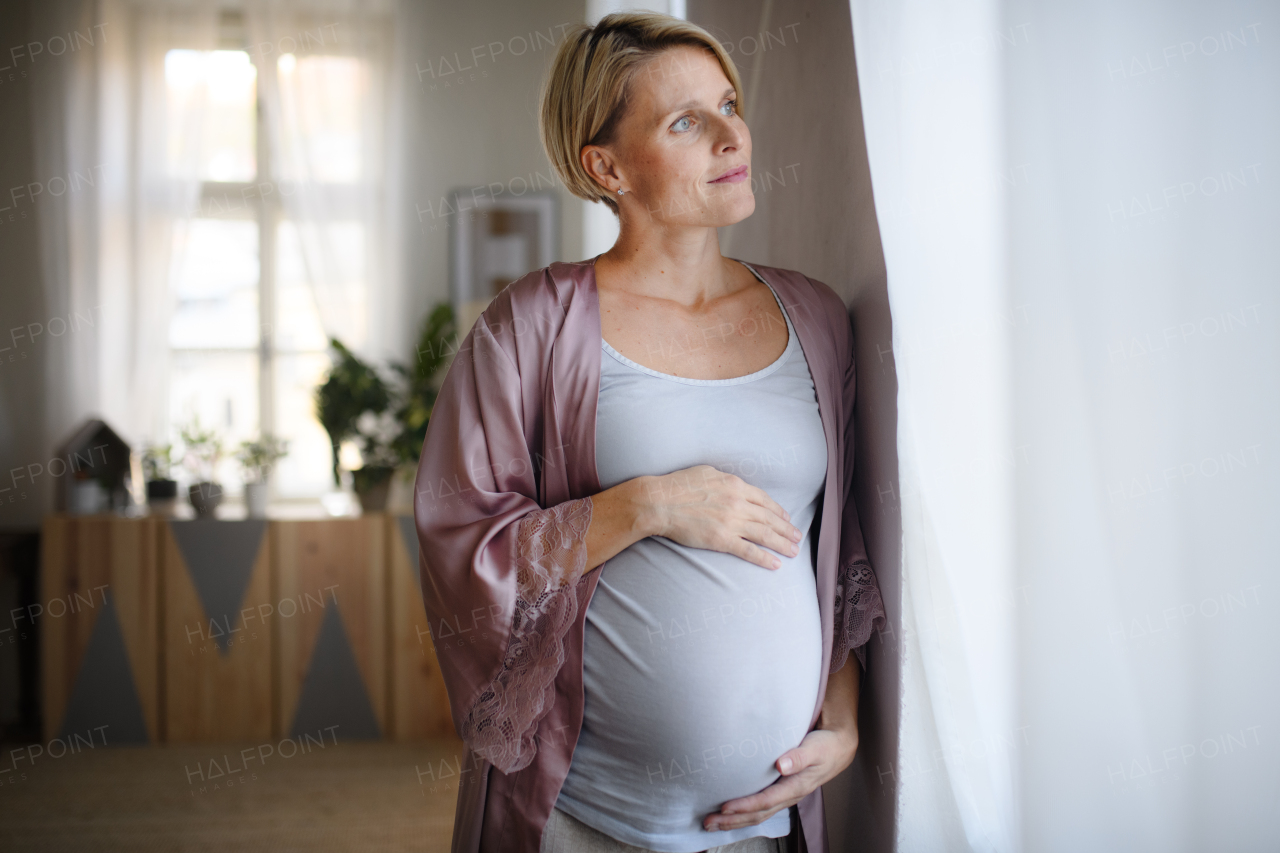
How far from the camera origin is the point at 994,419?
2.74 feet

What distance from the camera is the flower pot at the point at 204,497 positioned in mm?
3025

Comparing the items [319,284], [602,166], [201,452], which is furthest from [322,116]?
[602,166]

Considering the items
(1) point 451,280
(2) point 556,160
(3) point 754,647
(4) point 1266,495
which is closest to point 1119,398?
(4) point 1266,495

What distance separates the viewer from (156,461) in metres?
3.21

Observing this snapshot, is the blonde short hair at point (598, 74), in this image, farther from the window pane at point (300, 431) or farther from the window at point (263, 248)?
the window pane at point (300, 431)

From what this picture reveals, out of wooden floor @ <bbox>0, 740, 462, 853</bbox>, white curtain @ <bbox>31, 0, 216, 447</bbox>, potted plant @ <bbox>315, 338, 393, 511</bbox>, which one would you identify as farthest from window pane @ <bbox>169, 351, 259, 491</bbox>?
wooden floor @ <bbox>0, 740, 462, 853</bbox>

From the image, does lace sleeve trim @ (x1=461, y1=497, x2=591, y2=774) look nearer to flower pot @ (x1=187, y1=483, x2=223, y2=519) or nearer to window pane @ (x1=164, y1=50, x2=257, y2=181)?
flower pot @ (x1=187, y1=483, x2=223, y2=519)

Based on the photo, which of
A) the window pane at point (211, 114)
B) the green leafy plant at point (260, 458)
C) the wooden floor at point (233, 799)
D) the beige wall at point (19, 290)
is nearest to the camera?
the wooden floor at point (233, 799)

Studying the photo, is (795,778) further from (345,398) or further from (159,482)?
(159,482)

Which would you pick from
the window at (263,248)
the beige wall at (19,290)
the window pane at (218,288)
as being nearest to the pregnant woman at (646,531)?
the window at (263,248)

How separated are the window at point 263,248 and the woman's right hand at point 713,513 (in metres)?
3.09

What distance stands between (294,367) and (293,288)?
363 mm

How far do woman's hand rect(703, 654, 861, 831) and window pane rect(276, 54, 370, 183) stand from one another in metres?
3.38

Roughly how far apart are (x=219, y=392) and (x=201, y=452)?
553 mm
